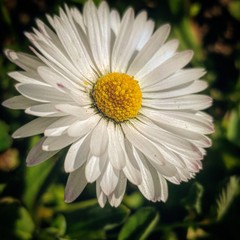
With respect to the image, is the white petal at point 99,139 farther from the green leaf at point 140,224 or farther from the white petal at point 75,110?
the green leaf at point 140,224

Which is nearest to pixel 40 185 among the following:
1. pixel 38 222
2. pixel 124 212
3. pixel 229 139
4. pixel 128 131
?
pixel 38 222

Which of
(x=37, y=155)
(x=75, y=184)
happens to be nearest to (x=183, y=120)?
(x=75, y=184)

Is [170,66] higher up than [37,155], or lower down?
lower down

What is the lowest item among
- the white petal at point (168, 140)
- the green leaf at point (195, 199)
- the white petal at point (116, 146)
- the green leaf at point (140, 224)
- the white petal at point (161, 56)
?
the green leaf at point (195, 199)

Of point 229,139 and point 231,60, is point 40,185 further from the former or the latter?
point 231,60

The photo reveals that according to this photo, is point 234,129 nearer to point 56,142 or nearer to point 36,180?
point 36,180

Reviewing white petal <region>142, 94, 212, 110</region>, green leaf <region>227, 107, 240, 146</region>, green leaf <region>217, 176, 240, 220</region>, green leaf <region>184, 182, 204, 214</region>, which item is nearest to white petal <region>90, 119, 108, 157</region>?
white petal <region>142, 94, 212, 110</region>

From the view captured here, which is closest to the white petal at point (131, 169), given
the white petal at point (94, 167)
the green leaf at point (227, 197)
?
the white petal at point (94, 167)

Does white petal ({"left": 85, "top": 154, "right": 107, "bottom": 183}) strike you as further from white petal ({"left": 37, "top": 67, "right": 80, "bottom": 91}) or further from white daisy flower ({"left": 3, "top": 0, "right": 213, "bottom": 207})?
white petal ({"left": 37, "top": 67, "right": 80, "bottom": 91})
